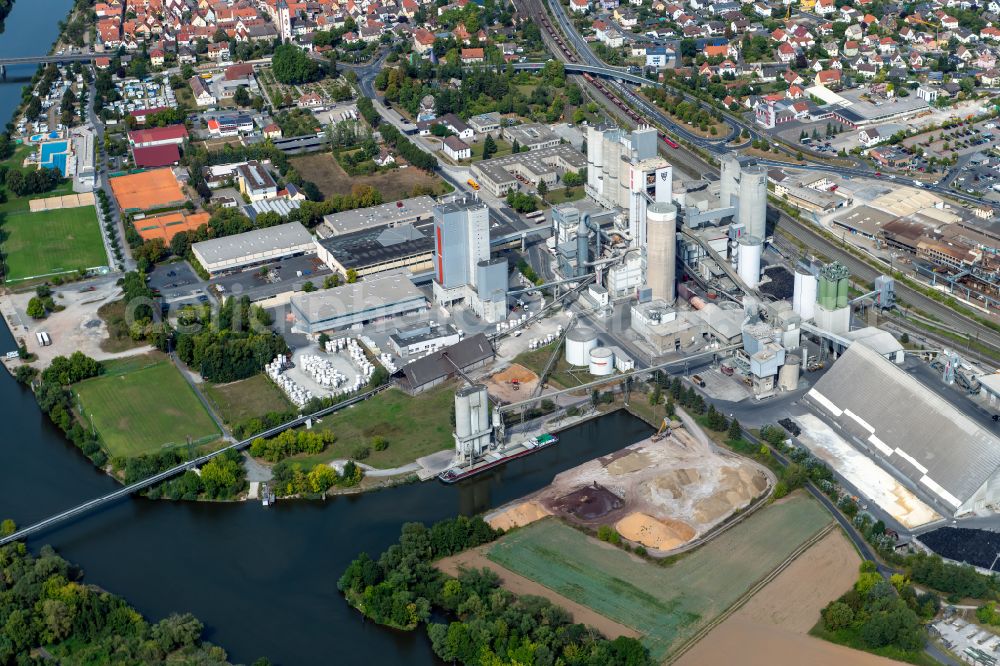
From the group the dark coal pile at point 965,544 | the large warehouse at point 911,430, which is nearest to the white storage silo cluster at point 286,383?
the large warehouse at point 911,430

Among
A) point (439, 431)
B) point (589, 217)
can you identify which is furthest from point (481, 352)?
point (589, 217)

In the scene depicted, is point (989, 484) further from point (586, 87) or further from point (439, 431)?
point (586, 87)

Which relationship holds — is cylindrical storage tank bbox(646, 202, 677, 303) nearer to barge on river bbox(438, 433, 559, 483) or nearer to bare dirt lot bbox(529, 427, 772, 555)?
bare dirt lot bbox(529, 427, 772, 555)

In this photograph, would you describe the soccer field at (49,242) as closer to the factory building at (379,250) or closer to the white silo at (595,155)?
the factory building at (379,250)

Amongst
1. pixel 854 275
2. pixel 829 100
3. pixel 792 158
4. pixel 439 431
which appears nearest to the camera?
pixel 439 431

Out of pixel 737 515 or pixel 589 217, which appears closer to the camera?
pixel 737 515

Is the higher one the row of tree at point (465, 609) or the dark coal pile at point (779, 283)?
the dark coal pile at point (779, 283)

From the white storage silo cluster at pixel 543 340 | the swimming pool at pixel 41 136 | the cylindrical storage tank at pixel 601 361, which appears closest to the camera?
the cylindrical storage tank at pixel 601 361
